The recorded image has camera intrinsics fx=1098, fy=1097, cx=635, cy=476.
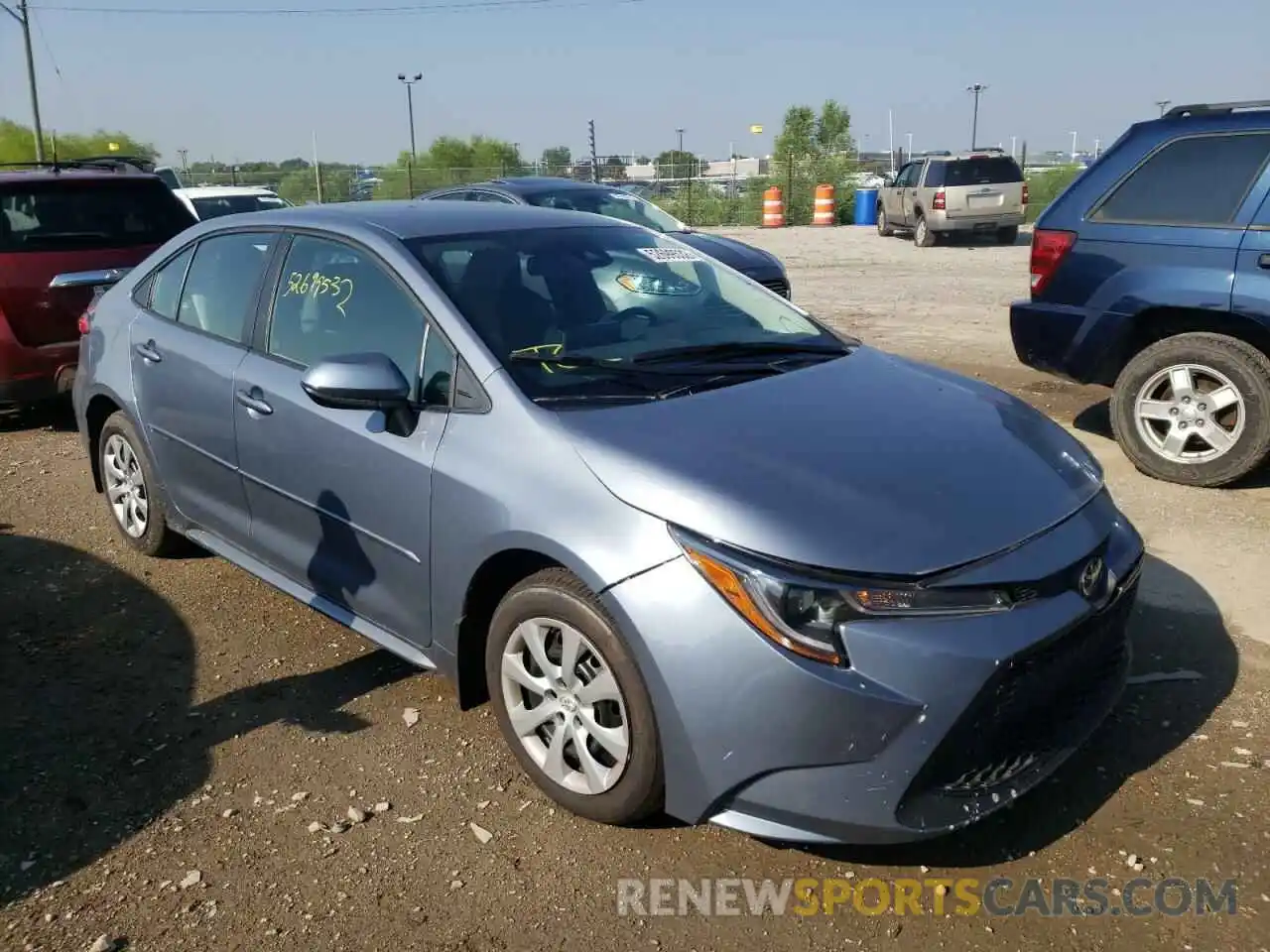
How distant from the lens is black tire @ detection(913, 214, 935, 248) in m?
22.0

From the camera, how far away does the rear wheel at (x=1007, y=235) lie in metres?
22.1

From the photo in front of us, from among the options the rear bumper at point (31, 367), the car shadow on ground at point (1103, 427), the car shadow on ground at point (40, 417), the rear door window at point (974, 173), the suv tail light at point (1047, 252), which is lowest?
the car shadow on ground at point (40, 417)

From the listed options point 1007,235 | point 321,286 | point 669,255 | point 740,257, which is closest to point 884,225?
point 1007,235

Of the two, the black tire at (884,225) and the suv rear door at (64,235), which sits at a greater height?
the suv rear door at (64,235)

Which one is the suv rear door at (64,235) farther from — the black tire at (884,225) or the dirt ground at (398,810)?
the black tire at (884,225)

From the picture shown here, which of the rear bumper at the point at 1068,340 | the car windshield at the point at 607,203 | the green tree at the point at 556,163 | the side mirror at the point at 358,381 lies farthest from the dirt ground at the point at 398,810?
the green tree at the point at 556,163

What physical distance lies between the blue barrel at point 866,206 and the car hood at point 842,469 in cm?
2834

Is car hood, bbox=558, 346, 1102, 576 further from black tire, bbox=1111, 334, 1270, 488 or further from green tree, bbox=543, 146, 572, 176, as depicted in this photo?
green tree, bbox=543, 146, 572, 176

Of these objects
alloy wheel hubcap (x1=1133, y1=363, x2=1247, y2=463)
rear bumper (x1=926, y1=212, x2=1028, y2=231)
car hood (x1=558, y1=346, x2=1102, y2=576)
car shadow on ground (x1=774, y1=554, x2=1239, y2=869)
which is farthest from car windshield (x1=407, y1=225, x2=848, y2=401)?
rear bumper (x1=926, y1=212, x2=1028, y2=231)

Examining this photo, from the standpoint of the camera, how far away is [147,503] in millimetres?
5012

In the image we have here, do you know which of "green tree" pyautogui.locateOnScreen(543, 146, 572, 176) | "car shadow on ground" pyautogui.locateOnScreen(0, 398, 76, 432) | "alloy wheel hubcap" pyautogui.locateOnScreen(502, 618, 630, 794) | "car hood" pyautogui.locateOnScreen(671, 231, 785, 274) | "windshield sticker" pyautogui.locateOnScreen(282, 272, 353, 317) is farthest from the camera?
"green tree" pyautogui.locateOnScreen(543, 146, 572, 176)

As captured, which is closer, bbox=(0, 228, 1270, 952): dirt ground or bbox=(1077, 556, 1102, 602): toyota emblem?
bbox=(0, 228, 1270, 952): dirt ground

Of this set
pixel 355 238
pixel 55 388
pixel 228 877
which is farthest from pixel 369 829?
pixel 55 388

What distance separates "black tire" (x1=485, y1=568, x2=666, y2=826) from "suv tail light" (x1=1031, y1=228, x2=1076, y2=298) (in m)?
4.40
